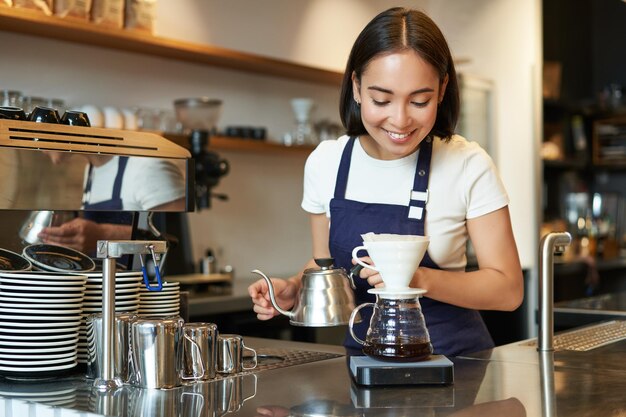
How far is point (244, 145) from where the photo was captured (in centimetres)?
426

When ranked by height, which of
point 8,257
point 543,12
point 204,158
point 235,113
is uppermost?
point 543,12

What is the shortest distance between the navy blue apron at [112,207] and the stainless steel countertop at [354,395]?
45 cm

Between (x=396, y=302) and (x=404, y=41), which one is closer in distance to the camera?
(x=396, y=302)

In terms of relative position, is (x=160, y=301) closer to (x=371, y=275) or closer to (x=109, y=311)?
(x=109, y=311)

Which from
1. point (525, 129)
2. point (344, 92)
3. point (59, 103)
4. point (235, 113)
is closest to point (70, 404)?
point (344, 92)

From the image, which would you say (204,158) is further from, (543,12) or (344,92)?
(543,12)

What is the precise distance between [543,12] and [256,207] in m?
2.56

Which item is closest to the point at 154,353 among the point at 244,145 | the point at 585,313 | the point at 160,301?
the point at 160,301

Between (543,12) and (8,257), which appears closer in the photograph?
(8,257)

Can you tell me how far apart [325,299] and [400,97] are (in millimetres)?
461

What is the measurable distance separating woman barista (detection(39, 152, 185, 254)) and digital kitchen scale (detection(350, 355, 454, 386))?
26.8 inches

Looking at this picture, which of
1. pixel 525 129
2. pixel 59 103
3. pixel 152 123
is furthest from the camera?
pixel 525 129

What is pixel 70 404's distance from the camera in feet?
4.97

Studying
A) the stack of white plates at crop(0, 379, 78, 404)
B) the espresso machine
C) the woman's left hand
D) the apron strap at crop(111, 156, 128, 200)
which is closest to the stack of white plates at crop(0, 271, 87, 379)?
the stack of white plates at crop(0, 379, 78, 404)
